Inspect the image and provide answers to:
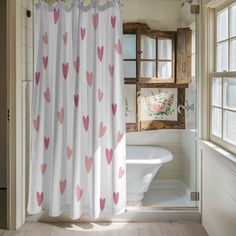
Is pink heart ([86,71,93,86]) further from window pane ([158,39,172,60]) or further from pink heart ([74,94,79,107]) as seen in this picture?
window pane ([158,39,172,60])

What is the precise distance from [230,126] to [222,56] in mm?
620

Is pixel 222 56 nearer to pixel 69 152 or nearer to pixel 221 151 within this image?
pixel 221 151

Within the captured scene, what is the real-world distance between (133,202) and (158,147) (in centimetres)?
82

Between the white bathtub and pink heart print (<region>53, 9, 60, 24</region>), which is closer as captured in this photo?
pink heart print (<region>53, 9, 60, 24</region>)

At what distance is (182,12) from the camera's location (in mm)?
4281

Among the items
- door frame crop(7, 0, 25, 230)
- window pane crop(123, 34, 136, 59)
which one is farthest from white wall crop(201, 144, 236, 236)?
door frame crop(7, 0, 25, 230)

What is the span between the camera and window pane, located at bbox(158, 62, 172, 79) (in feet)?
14.6

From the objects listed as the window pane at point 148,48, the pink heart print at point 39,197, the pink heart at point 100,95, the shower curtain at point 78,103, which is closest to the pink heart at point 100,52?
the shower curtain at point 78,103

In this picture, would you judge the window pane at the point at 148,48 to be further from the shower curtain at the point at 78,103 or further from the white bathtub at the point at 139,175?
the white bathtub at the point at 139,175

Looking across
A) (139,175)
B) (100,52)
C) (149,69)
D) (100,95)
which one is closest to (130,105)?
(149,69)

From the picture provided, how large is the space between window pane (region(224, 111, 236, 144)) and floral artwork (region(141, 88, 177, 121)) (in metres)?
1.37

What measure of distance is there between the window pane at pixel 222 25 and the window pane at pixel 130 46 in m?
1.17

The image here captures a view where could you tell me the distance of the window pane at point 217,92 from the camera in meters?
3.31

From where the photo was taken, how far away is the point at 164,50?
14.6 ft
